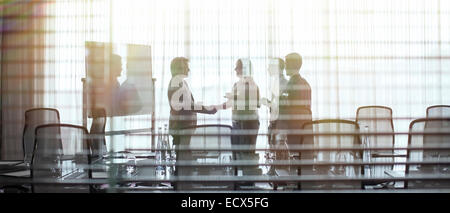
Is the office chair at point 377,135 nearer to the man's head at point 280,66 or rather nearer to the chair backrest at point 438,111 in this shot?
the chair backrest at point 438,111

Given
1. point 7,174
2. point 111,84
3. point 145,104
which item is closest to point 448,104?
point 145,104

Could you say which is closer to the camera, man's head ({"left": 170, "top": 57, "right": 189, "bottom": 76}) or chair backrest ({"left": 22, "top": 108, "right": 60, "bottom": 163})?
→ man's head ({"left": 170, "top": 57, "right": 189, "bottom": 76})

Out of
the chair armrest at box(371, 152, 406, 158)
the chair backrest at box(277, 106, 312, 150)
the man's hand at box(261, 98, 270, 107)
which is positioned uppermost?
the man's hand at box(261, 98, 270, 107)

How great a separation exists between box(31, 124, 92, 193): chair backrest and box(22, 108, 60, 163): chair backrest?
0.13 ft

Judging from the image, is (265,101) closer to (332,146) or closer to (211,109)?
(211,109)

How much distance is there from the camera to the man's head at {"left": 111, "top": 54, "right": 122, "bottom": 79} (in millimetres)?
2018

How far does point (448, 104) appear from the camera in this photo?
7.24 feet

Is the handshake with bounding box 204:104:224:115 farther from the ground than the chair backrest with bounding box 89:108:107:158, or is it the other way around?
the handshake with bounding box 204:104:224:115

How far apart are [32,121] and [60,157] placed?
17.4 inches

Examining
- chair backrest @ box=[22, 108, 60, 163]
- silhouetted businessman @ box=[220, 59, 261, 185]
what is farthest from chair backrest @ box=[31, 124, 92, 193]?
silhouetted businessman @ box=[220, 59, 261, 185]

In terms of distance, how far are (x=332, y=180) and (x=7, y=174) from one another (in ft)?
5.68

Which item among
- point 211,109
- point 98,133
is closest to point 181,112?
point 211,109

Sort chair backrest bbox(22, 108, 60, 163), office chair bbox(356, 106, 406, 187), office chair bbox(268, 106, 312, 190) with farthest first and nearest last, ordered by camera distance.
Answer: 1. chair backrest bbox(22, 108, 60, 163)
2. office chair bbox(356, 106, 406, 187)
3. office chair bbox(268, 106, 312, 190)

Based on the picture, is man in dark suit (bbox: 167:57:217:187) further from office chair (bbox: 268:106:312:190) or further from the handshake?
office chair (bbox: 268:106:312:190)
